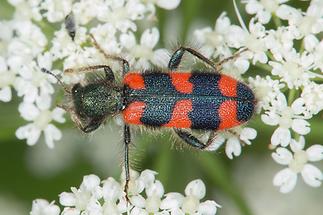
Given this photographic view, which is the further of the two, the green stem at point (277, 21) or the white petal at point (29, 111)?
the white petal at point (29, 111)

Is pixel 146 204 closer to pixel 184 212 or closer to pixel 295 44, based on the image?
pixel 184 212

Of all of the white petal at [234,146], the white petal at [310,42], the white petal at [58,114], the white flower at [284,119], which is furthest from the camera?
the white petal at [58,114]

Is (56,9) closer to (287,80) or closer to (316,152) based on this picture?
(287,80)

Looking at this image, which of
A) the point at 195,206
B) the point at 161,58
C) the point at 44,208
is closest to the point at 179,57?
the point at 161,58

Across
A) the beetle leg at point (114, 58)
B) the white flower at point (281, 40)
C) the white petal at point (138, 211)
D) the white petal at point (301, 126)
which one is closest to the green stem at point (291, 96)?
the white petal at point (301, 126)

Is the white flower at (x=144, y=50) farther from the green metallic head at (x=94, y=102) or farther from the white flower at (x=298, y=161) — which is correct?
the white flower at (x=298, y=161)

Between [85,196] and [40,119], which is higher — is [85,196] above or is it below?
below

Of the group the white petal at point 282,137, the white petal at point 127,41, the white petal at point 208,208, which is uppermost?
the white petal at point 127,41

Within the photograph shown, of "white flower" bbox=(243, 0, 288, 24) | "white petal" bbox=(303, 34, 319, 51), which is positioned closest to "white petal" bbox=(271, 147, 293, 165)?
"white petal" bbox=(303, 34, 319, 51)
